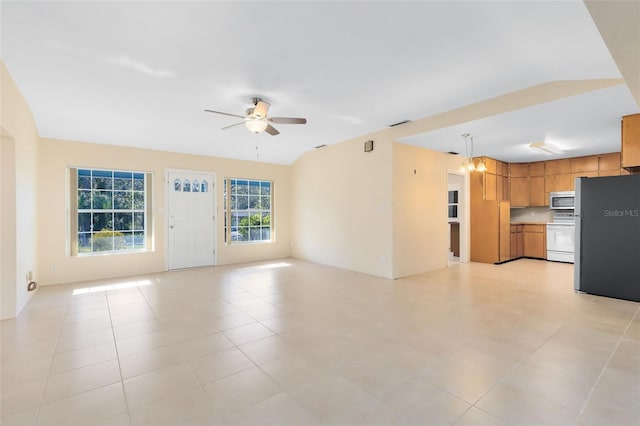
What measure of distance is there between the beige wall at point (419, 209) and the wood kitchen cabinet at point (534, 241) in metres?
2.81

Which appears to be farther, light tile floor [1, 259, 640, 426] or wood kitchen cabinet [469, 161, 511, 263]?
wood kitchen cabinet [469, 161, 511, 263]

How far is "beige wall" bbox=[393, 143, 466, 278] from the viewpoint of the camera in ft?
17.9

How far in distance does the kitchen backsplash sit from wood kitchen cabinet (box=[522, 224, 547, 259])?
0.52m

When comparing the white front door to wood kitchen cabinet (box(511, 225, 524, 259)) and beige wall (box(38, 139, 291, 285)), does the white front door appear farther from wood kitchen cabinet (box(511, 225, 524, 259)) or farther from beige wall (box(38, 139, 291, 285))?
wood kitchen cabinet (box(511, 225, 524, 259))

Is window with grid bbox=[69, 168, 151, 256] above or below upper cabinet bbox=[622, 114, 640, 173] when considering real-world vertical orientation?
below

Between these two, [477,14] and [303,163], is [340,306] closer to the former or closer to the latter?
[477,14]

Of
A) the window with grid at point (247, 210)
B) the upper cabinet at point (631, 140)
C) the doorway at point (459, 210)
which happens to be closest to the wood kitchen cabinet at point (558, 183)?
the doorway at point (459, 210)

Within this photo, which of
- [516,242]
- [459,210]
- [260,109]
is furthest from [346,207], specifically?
[516,242]

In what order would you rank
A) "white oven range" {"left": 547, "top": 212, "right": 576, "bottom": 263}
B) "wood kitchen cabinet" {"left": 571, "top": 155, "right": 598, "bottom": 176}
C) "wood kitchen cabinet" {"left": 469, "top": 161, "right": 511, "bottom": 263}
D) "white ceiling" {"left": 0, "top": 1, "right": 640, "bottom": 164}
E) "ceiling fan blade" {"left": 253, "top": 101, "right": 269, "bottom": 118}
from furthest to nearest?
1. "wood kitchen cabinet" {"left": 469, "top": 161, "right": 511, "bottom": 263}
2. "white oven range" {"left": 547, "top": 212, "right": 576, "bottom": 263}
3. "wood kitchen cabinet" {"left": 571, "top": 155, "right": 598, "bottom": 176}
4. "ceiling fan blade" {"left": 253, "top": 101, "right": 269, "bottom": 118}
5. "white ceiling" {"left": 0, "top": 1, "right": 640, "bottom": 164}

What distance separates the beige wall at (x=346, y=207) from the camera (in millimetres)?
5523

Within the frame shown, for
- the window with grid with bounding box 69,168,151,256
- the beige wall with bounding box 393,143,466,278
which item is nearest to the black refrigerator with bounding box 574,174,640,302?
the beige wall with bounding box 393,143,466,278

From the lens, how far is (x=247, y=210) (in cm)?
742

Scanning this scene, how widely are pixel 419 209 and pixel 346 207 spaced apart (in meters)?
1.45

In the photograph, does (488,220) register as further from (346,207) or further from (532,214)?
(346,207)
